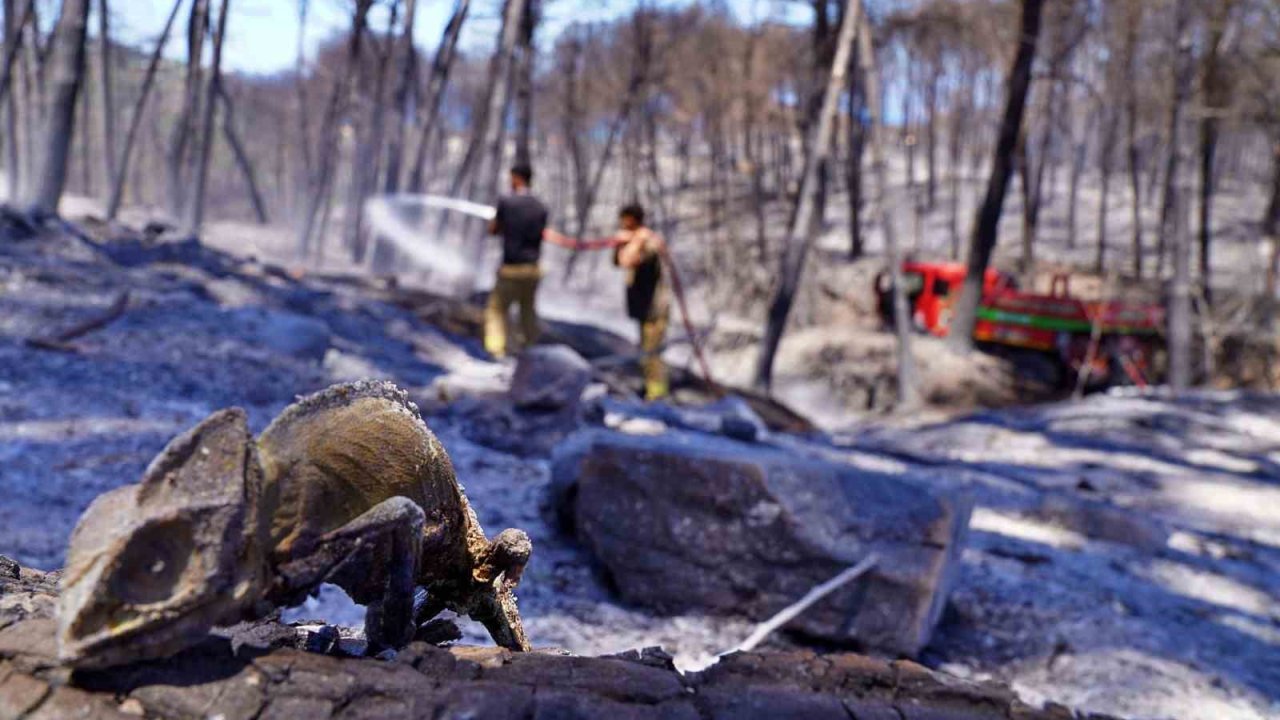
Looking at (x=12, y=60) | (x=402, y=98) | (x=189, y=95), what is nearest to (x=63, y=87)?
(x=12, y=60)

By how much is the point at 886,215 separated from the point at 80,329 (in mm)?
9198

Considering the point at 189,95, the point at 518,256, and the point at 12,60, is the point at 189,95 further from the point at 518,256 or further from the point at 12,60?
the point at 518,256

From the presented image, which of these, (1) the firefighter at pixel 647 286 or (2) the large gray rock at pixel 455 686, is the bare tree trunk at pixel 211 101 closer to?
(1) the firefighter at pixel 647 286

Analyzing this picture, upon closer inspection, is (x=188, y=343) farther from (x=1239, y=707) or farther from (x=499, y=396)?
(x=1239, y=707)

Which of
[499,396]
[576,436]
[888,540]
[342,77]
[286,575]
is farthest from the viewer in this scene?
[342,77]

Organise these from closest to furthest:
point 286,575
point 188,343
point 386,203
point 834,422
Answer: point 286,575 → point 188,343 → point 834,422 → point 386,203

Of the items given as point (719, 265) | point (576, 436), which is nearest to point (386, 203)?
point (719, 265)

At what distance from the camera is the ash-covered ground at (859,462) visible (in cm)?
478

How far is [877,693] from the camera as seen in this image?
5.87 ft

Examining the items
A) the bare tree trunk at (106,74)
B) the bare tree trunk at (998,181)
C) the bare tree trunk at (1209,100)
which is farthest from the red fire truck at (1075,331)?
the bare tree trunk at (106,74)

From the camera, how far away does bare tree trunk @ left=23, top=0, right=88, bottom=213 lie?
11.2 meters

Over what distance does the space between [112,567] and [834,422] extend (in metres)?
→ 16.3

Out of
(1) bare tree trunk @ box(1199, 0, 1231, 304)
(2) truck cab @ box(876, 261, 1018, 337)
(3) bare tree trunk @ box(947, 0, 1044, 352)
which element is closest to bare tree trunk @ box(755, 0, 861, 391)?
(3) bare tree trunk @ box(947, 0, 1044, 352)

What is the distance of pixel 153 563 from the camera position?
134 centimetres
